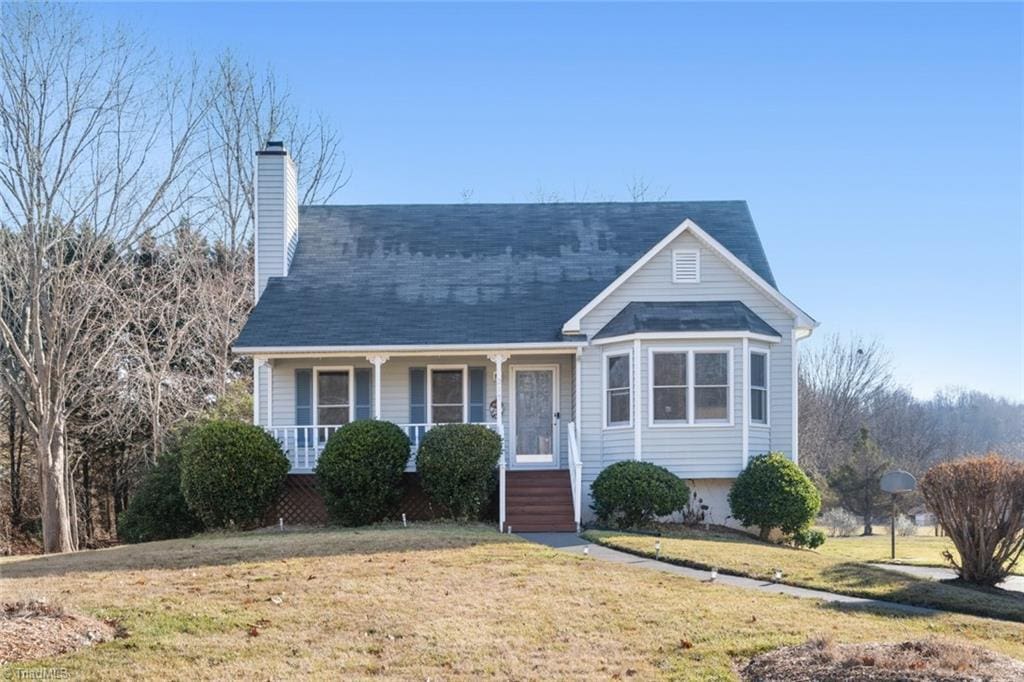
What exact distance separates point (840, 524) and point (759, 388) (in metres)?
12.5

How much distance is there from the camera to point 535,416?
23953 millimetres

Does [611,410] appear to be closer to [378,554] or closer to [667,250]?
[667,250]

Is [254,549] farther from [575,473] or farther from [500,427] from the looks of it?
[500,427]

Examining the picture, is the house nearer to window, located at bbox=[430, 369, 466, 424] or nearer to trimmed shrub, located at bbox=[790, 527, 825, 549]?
window, located at bbox=[430, 369, 466, 424]

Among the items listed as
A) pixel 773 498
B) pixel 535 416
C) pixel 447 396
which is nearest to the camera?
pixel 773 498

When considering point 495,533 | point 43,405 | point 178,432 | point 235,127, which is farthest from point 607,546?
point 235,127

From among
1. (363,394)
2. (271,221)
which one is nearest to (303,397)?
(363,394)

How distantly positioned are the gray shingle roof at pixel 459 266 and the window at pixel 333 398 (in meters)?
1.35

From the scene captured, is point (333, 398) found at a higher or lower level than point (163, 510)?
higher

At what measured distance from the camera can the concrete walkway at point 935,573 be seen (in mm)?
16422

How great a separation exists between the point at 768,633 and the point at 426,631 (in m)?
3.48

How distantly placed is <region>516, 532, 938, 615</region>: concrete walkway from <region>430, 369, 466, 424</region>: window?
488cm

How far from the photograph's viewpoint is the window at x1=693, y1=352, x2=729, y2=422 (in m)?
22.1

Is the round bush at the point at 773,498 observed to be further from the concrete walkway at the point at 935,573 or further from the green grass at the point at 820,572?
the concrete walkway at the point at 935,573
